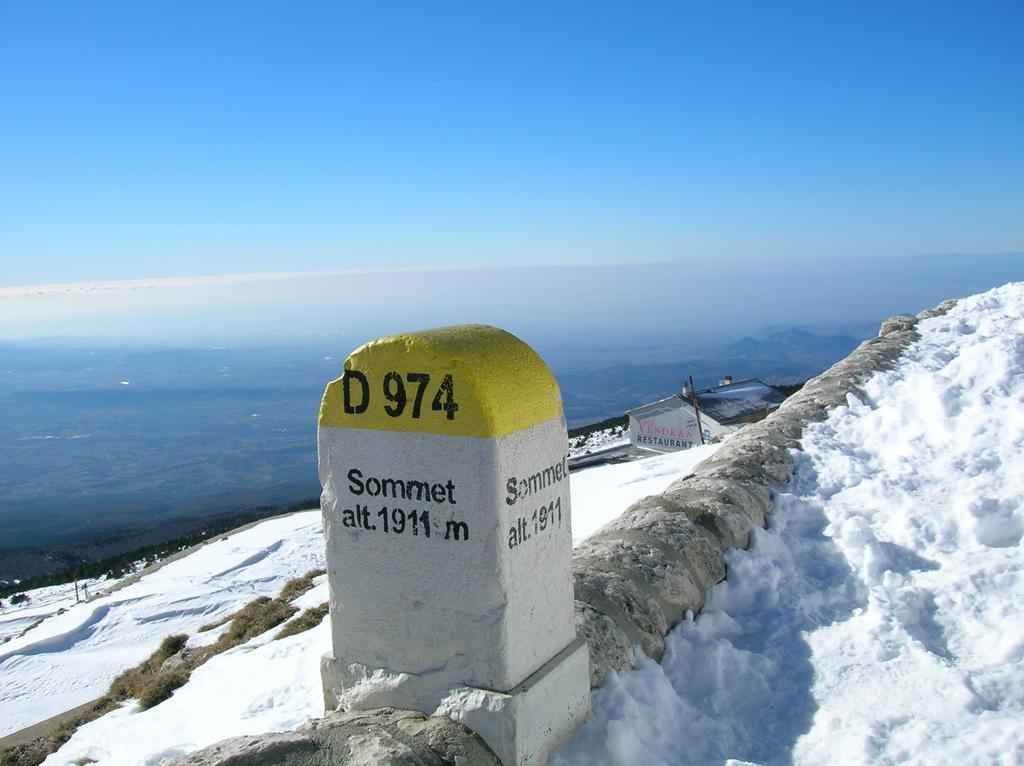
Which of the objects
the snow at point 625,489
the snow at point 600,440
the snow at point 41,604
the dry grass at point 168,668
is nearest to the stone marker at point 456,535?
the snow at point 625,489

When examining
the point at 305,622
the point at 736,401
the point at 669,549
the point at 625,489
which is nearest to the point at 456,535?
the point at 669,549

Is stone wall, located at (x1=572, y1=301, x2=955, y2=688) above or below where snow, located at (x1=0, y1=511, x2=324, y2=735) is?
above

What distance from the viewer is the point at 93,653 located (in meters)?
17.4

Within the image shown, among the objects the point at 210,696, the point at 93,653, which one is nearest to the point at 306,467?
the point at 93,653

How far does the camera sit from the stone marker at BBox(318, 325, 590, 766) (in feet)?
10.3

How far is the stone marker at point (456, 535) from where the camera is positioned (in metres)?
3.13

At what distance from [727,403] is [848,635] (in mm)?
33847

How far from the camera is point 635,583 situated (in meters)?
4.62

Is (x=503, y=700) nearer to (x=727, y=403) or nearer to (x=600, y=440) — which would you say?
(x=727, y=403)

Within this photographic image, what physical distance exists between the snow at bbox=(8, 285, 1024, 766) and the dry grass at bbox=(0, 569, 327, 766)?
0.37m

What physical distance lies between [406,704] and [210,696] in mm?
4668

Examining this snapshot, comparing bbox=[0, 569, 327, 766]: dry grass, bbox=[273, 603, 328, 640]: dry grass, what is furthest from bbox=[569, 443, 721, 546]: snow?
bbox=[0, 569, 327, 766]: dry grass

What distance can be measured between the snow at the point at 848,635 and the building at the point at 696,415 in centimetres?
2568

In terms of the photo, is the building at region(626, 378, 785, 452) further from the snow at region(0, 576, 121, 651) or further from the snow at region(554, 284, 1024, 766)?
the snow at region(554, 284, 1024, 766)
